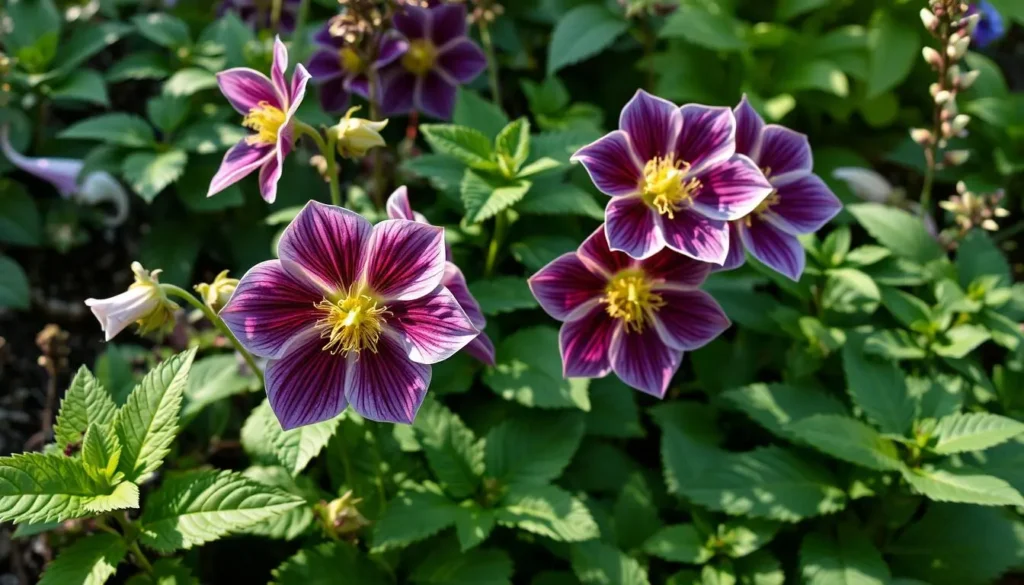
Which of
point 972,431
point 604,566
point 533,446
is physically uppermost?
point 972,431

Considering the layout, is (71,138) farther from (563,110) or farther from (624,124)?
(624,124)

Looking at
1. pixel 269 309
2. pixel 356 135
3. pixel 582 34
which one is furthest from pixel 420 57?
pixel 269 309

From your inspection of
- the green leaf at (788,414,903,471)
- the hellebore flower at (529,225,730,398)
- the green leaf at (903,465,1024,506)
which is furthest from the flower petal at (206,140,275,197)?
the green leaf at (903,465,1024,506)

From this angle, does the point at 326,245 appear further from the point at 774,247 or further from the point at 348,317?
the point at 774,247

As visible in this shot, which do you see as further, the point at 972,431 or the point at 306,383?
the point at 972,431

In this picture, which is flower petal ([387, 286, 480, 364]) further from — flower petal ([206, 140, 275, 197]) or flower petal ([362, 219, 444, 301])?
flower petal ([206, 140, 275, 197])

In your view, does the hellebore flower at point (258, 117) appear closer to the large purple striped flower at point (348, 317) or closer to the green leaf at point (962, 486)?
the large purple striped flower at point (348, 317)
